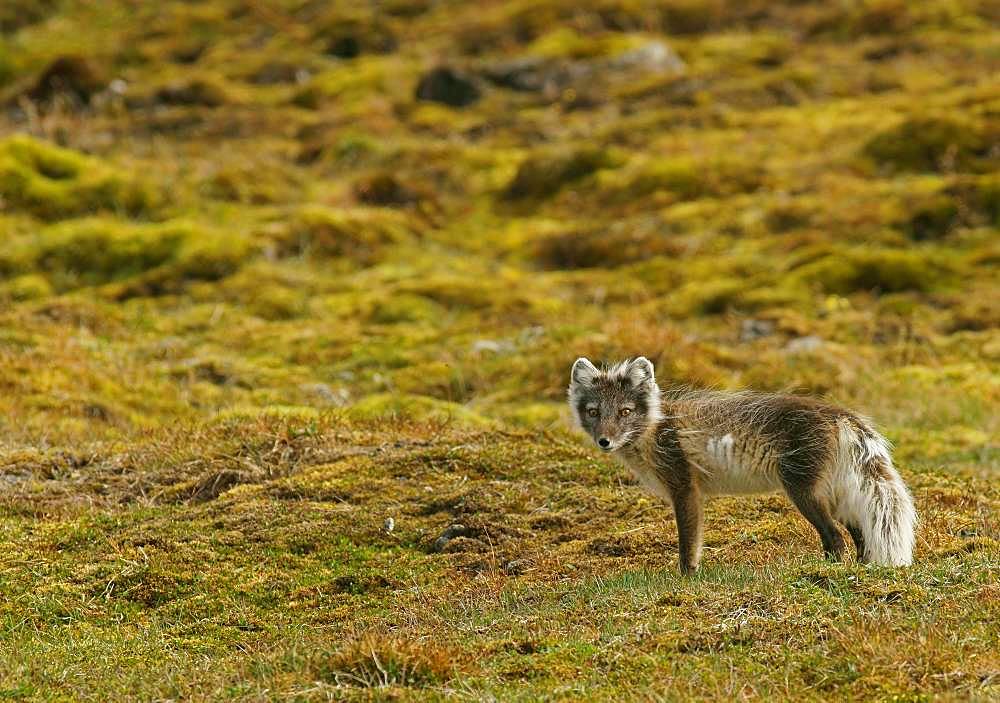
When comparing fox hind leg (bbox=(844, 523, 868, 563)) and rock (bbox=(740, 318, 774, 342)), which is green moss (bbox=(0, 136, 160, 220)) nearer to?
rock (bbox=(740, 318, 774, 342))

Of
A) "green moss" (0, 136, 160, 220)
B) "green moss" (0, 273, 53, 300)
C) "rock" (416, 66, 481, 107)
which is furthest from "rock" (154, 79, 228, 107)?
"green moss" (0, 273, 53, 300)

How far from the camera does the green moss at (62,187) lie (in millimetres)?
29469

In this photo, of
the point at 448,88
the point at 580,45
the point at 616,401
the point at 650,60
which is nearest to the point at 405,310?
the point at 616,401

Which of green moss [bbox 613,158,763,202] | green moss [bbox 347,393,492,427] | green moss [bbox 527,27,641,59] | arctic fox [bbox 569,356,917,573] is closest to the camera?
arctic fox [bbox 569,356,917,573]

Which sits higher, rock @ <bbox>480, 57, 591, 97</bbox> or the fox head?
the fox head

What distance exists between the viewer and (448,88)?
45188 mm

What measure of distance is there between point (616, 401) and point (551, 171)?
23465mm

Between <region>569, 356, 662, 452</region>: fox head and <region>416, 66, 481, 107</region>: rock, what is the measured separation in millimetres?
34384

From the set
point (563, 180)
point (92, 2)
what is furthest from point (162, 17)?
point (563, 180)

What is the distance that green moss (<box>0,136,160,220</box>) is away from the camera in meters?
29.5

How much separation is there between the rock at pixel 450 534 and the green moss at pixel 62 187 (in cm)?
2005

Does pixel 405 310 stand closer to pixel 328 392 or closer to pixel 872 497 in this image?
pixel 328 392

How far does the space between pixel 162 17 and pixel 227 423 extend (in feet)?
171

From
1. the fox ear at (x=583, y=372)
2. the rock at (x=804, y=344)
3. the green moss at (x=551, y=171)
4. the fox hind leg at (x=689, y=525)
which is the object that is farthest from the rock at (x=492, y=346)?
the green moss at (x=551, y=171)
